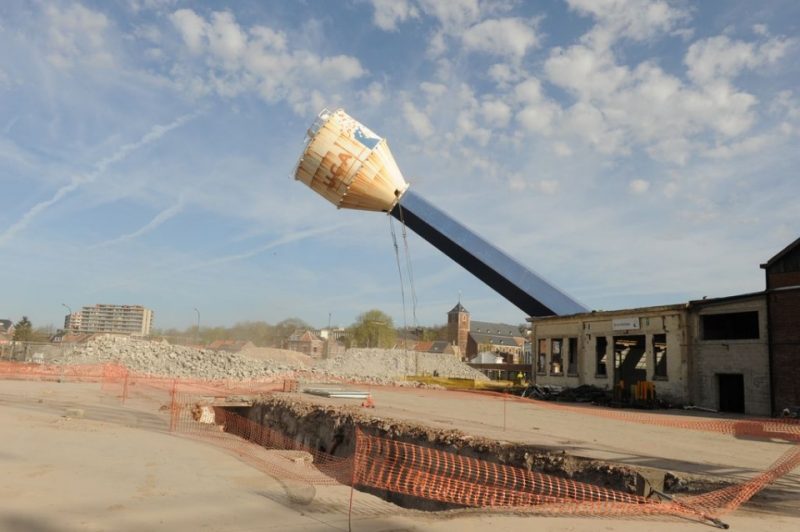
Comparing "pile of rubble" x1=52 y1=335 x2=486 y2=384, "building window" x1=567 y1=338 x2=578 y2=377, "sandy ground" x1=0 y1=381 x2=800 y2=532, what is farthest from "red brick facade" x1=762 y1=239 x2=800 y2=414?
"pile of rubble" x1=52 y1=335 x2=486 y2=384

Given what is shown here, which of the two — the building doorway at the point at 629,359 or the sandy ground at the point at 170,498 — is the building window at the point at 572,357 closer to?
the building doorway at the point at 629,359

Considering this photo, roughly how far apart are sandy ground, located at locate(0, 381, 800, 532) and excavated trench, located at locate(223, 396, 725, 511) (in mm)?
1957

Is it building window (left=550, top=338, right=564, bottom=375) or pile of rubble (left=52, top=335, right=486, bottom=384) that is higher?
building window (left=550, top=338, right=564, bottom=375)

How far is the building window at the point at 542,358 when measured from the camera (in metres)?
33.4

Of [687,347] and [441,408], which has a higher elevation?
[687,347]

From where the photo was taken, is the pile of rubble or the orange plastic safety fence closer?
the orange plastic safety fence

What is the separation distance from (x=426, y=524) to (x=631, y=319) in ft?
78.1

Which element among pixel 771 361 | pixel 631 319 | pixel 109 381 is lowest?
pixel 109 381

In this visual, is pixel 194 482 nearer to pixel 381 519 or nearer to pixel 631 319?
pixel 381 519

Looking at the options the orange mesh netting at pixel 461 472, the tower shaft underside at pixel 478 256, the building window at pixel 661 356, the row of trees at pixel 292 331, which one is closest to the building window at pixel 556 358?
the tower shaft underside at pixel 478 256

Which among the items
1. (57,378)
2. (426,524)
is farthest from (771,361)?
(57,378)

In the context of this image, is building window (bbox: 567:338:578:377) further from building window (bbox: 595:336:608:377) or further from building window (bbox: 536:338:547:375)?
building window (bbox: 536:338:547:375)

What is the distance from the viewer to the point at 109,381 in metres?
35.2

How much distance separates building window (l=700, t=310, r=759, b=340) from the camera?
24953 mm
